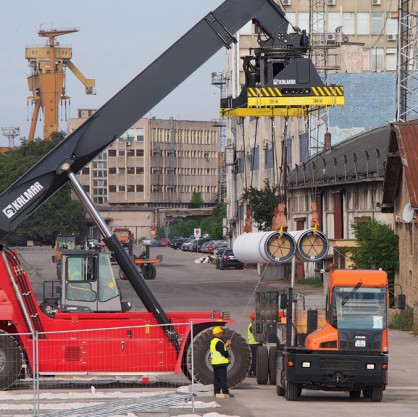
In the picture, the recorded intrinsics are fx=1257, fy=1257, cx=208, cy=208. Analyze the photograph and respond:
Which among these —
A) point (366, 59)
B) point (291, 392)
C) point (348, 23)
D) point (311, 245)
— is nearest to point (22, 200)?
point (291, 392)

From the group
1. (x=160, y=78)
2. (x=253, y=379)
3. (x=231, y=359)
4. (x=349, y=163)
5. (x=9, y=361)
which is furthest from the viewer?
(x=349, y=163)

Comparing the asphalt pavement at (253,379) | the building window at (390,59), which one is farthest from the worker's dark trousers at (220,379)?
the building window at (390,59)

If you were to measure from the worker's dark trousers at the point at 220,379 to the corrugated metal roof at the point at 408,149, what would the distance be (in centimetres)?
2026

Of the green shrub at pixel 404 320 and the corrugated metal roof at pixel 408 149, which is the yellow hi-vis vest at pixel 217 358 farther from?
the corrugated metal roof at pixel 408 149

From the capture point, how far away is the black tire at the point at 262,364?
2759cm

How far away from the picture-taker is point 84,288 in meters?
27.6

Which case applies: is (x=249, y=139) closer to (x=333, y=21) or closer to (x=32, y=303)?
(x=333, y=21)

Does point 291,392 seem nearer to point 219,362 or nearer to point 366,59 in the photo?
point 219,362

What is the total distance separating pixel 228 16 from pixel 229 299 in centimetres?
3310

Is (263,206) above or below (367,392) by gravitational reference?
above

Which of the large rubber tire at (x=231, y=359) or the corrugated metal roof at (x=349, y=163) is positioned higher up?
the corrugated metal roof at (x=349, y=163)

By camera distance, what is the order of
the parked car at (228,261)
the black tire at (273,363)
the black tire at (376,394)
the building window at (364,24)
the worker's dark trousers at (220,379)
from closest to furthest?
the worker's dark trousers at (220,379)
the black tire at (376,394)
the black tire at (273,363)
the parked car at (228,261)
the building window at (364,24)

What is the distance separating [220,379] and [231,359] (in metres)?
1.44

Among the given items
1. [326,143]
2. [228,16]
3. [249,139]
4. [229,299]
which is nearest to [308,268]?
[326,143]
